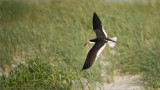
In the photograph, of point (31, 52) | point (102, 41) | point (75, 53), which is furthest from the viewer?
point (31, 52)

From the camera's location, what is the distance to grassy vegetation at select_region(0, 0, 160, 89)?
4.18 metres

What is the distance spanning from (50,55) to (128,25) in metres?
1.92

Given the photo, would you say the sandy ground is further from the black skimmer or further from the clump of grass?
the black skimmer

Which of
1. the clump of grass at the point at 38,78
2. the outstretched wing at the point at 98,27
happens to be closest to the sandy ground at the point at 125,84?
the clump of grass at the point at 38,78

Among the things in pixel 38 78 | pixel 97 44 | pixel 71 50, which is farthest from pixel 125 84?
pixel 38 78

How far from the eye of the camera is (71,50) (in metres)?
4.85

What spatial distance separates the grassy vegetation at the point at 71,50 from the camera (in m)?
4.18

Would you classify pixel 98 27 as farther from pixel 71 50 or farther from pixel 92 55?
pixel 71 50

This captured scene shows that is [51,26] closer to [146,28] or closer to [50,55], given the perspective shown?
[50,55]

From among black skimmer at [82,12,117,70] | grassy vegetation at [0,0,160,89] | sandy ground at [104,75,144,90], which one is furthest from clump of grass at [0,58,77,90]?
sandy ground at [104,75,144,90]

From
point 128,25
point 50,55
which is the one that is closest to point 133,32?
point 128,25

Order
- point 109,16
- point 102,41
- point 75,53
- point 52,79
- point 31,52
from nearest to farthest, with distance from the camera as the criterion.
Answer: point 102,41
point 52,79
point 75,53
point 31,52
point 109,16

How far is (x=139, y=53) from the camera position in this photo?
4.99 metres

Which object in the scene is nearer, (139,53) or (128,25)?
(139,53)
